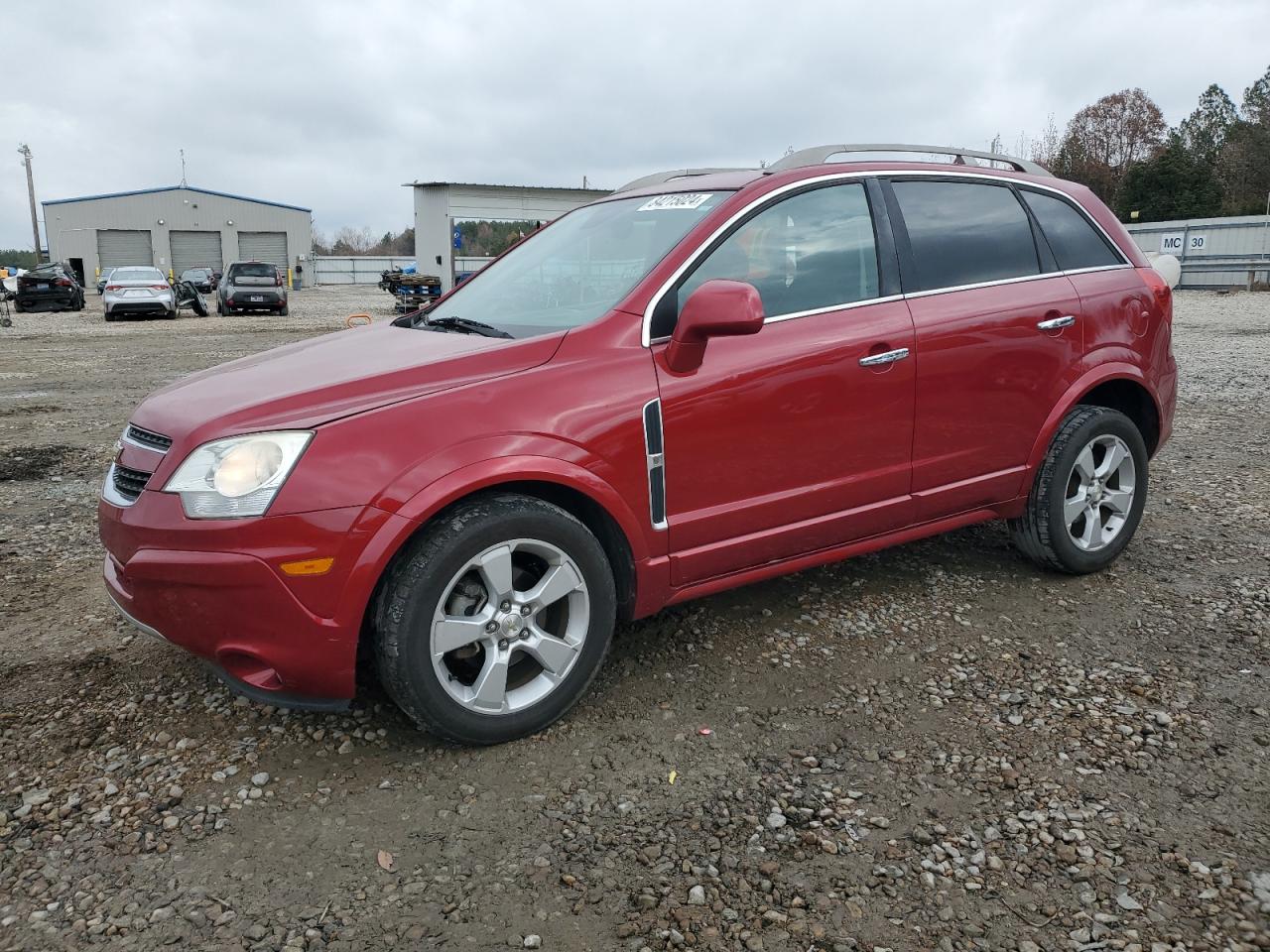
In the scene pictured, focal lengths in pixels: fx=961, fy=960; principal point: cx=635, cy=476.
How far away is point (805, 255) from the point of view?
3604 millimetres

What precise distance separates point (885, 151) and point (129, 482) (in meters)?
3.14

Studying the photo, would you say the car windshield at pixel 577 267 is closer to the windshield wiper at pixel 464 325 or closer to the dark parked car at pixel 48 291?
the windshield wiper at pixel 464 325

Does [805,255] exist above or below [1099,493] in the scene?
above

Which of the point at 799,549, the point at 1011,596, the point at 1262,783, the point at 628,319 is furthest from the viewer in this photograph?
the point at 1011,596

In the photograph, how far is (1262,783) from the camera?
277cm

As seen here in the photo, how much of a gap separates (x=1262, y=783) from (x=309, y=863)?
2.67 metres

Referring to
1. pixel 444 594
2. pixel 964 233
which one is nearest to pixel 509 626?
pixel 444 594

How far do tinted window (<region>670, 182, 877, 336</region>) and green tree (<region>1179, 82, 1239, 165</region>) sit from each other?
67.2 m

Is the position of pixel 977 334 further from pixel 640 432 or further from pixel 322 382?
pixel 322 382

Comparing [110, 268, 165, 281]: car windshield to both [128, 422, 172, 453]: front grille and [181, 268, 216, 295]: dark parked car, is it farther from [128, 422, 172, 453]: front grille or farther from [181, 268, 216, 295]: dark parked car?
[128, 422, 172, 453]: front grille

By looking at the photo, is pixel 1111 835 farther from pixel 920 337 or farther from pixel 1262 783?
pixel 920 337

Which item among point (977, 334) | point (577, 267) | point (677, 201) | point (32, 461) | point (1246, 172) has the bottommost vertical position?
point (32, 461)

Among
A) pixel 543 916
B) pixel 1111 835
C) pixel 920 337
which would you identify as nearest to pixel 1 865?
pixel 543 916

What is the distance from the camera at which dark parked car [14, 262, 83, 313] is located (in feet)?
90.6
